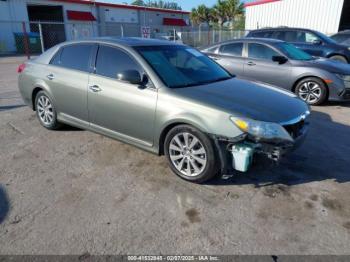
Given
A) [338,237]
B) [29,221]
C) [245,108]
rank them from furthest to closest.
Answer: [245,108]
[29,221]
[338,237]

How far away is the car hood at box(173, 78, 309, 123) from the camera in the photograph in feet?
10.4

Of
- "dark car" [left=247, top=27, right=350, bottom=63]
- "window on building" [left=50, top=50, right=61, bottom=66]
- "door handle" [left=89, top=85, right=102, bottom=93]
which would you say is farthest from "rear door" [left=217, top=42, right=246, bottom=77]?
"door handle" [left=89, top=85, right=102, bottom=93]

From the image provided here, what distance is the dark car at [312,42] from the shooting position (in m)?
10.6

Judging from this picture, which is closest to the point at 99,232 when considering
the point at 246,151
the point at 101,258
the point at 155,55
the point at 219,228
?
the point at 101,258

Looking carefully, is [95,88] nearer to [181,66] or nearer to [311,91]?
[181,66]

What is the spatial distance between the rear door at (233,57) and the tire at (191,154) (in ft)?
15.3

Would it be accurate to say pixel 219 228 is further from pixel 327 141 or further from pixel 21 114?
pixel 21 114

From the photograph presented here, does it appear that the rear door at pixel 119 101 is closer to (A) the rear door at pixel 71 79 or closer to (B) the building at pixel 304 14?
(A) the rear door at pixel 71 79

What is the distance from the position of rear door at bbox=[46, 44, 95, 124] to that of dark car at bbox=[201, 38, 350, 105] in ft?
10.8

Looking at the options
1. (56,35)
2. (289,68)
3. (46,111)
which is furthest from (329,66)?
(56,35)

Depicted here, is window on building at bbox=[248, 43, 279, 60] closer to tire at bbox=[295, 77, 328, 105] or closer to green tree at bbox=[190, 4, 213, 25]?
tire at bbox=[295, 77, 328, 105]

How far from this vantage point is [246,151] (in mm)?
3006

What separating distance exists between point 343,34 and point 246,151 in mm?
12840

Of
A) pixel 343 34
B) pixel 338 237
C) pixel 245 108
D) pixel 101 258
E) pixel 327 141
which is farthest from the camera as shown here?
pixel 343 34
